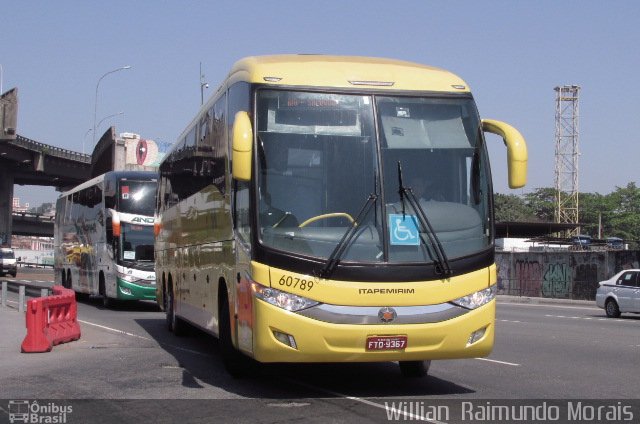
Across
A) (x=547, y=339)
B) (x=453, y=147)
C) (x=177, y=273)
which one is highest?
(x=453, y=147)

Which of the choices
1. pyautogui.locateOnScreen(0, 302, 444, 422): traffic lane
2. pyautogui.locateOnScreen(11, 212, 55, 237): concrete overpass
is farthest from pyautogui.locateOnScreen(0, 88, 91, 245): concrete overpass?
pyautogui.locateOnScreen(0, 302, 444, 422): traffic lane

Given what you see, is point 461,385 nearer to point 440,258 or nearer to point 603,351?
point 440,258

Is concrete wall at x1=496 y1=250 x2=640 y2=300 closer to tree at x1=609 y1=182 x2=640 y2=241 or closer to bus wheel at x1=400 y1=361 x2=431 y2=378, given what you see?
bus wheel at x1=400 y1=361 x2=431 y2=378

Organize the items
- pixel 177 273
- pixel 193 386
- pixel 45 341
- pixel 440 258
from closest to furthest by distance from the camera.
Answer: pixel 440 258
pixel 193 386
pixel 45 341
pixel 177 273

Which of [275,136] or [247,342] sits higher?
[275,136]

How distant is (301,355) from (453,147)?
285 cm

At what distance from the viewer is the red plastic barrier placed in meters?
15.9

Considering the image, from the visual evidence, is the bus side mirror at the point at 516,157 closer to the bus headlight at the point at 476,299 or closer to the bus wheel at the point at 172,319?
the bus headlight at the point at 476,299

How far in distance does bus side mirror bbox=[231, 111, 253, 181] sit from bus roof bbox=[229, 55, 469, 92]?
2.83 ft

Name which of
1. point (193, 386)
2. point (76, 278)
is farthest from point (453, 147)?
point (76, 278)

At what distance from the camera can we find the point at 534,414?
31.0ft

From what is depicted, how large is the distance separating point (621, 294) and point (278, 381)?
62.6ft

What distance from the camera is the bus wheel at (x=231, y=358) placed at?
11828mm

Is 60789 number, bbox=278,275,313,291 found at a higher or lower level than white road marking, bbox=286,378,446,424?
higher
